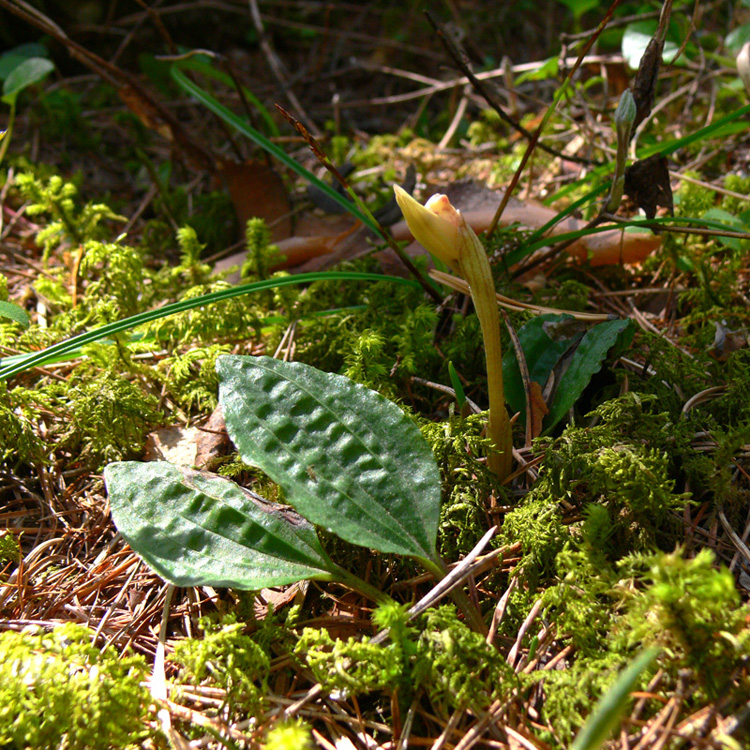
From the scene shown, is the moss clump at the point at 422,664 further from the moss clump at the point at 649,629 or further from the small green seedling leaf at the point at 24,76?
the small green seedling leaf at the point at 24,76

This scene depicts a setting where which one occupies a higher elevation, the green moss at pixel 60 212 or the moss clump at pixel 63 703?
the green moss at pixel 60 212

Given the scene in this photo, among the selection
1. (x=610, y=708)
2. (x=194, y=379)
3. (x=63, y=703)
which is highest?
(x=610, y=708)

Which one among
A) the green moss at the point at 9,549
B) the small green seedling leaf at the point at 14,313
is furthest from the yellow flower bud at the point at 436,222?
the green moss at the point at 9,549

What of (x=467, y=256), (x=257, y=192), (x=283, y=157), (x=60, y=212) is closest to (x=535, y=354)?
(x=467, y=256)

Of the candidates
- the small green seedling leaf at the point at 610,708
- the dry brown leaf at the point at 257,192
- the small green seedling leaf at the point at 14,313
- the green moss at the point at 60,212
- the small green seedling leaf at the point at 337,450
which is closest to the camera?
the small green seedling leaf at the point at 610,708

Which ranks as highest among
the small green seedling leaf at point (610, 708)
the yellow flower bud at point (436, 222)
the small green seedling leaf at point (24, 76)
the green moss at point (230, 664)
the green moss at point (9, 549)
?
the yellow flower bud at point (436, 222)

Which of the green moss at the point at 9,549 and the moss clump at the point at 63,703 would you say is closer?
the moss clump at the point at 63,703

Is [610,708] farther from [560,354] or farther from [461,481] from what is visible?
[560,354]

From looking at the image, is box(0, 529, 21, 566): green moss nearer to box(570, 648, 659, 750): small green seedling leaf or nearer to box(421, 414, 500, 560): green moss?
box(421, 414, 500, 560): green moss
